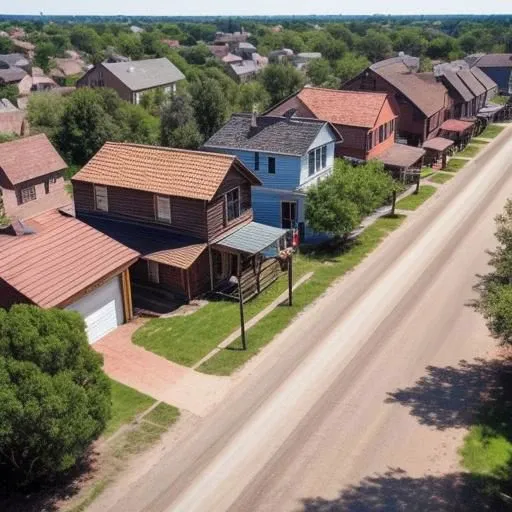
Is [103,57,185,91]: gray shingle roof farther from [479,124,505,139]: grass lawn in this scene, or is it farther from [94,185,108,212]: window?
[94,185,108,212]: window

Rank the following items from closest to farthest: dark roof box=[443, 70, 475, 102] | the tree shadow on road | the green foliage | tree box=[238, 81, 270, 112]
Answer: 1. the tree shadow on road
2. the green foliage
3. dark roof box=[443, 70, 475, 102]
4. tree box=[238, 81, 270, 112]

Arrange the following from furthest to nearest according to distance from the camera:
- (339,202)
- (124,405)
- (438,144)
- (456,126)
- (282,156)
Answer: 1. (456,126)
2. (438,144)
3. (282,156)
4. (339,202)
5. (124,405)

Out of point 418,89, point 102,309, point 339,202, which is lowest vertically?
point 102,309

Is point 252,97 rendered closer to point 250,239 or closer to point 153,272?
point 250,239

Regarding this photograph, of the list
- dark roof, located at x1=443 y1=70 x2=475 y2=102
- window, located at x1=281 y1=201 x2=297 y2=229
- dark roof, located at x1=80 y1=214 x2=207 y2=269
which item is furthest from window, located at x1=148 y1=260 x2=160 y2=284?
dark roof, located at x1=443 y1=70 x2=475 y2=102

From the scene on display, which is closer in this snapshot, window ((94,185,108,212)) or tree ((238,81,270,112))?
window ((94,185,108,212))

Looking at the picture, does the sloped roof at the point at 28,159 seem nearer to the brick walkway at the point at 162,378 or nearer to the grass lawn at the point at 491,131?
the brick walkway at the point at 162,378

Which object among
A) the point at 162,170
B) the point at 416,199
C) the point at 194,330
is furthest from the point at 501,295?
the point at 416,199
